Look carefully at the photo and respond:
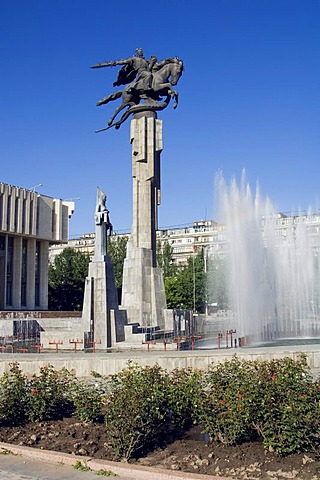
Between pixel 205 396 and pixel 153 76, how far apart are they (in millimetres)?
24668

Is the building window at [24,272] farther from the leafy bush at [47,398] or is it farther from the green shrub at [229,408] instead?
the green shrub at [229,408]

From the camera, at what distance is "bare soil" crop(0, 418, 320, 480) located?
5438mm

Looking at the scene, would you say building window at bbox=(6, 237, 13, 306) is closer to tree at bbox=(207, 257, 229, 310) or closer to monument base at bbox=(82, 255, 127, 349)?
tree at bbox=(207, 257, 229, 310)

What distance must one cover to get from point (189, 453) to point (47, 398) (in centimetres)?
243

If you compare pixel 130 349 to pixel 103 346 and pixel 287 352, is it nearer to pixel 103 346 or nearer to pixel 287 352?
pixel 103 346

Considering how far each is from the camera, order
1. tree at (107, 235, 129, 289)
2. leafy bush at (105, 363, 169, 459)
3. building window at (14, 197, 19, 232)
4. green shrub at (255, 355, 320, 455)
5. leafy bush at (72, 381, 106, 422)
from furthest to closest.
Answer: tree at (107, 235, 129, 289) → building window at (14, 197, 19, 232) → leafy bush at (72, 381, 106, 422) → leafy bush at (105, 363, 169, 459) → green shrub at (255, 355, 320, 455)

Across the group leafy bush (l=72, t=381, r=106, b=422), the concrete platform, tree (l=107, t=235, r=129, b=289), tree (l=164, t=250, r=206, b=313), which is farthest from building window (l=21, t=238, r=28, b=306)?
leafy bush (l=72, t=381, r=106, b=422)

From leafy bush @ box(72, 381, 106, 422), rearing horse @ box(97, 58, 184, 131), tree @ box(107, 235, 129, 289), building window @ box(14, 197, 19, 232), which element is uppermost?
rearing horse @ box(97, 58, 184, 131)

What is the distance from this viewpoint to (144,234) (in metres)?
A: 26.9

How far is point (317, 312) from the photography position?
2731cm

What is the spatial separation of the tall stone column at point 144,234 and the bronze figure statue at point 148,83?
0.77 m

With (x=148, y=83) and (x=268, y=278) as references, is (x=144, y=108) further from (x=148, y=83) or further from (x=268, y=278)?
(x=268, y=278)

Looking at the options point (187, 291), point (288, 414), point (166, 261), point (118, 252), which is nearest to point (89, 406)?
point (288, 414)

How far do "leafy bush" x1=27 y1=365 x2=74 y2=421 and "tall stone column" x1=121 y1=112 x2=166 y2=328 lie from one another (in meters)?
17.9
